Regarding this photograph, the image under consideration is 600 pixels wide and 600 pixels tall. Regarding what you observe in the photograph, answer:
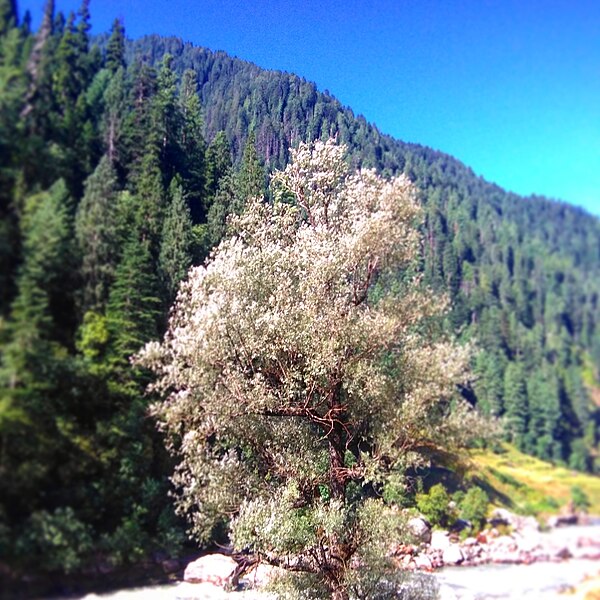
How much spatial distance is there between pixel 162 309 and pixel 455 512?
23.0 feet

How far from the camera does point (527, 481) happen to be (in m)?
7.77

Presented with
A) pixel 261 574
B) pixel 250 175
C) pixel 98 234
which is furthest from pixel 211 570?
pixel 250 175

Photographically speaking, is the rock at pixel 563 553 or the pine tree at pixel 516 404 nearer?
the rock at pixel 563 553

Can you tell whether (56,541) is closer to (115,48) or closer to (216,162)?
(216,162)

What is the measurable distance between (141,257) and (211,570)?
6.32 meters

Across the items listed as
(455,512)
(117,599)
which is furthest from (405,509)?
(117,599)

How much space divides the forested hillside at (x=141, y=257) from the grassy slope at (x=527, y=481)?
0.85 ft

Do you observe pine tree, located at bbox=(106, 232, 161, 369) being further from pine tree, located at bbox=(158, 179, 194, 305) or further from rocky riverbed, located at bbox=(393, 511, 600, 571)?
rocky riverbed, located at bbox=(393, 511, 600, 571)

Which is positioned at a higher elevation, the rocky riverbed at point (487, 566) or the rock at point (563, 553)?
the rock at point (563, 553)

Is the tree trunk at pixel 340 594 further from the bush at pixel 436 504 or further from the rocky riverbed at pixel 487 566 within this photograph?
the bush at pixel 436 504

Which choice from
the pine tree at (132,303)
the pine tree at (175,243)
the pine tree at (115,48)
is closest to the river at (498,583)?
the pine tree at (132,303)

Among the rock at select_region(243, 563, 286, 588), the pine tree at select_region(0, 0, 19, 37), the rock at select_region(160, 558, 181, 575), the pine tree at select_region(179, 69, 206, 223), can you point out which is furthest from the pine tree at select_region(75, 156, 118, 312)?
the rock at select_region(243, 563, 286, 588)

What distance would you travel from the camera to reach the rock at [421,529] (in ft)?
30.2

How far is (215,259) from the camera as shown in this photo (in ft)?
32.0
